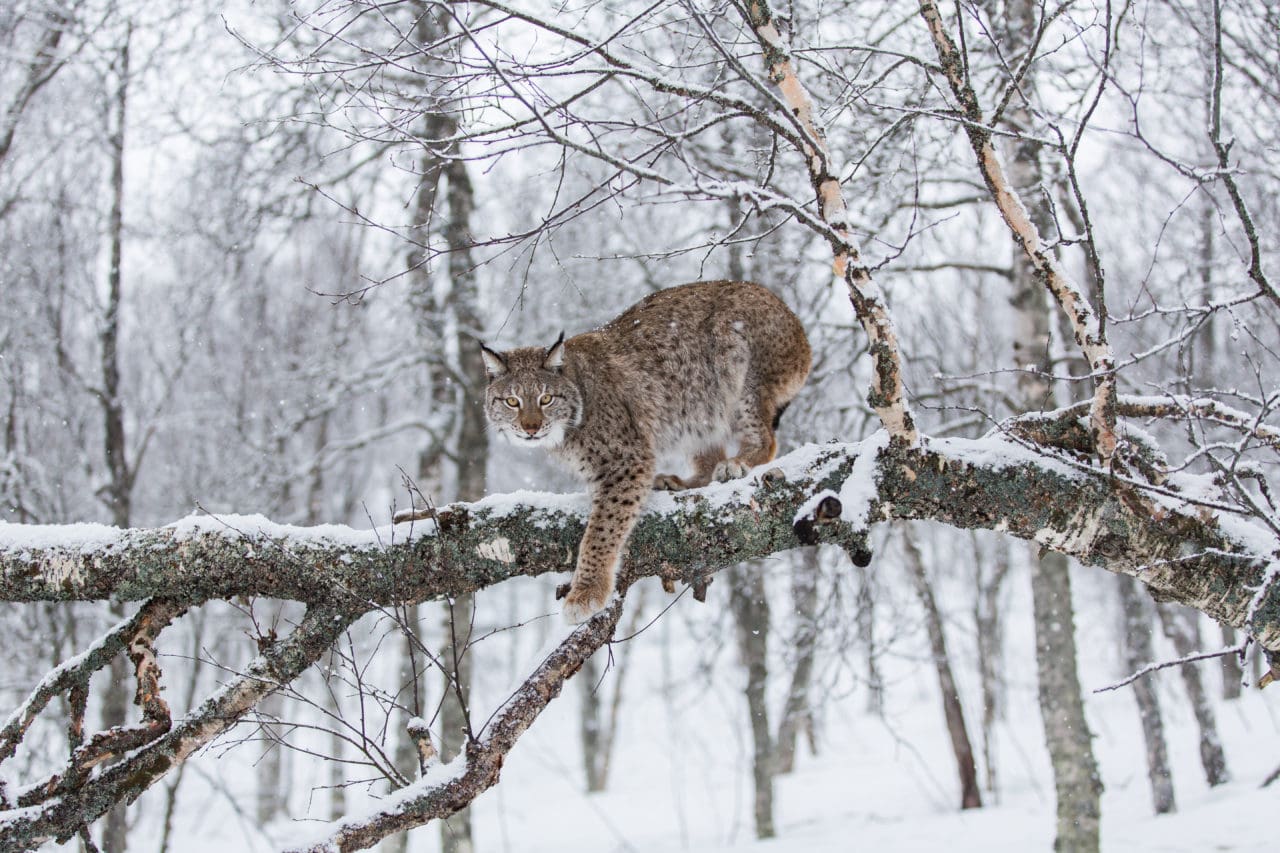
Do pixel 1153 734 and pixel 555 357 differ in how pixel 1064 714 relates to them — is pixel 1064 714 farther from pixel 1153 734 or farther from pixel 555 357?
Result: pixel 555 357

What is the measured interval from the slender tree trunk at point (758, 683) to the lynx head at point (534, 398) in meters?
5.83

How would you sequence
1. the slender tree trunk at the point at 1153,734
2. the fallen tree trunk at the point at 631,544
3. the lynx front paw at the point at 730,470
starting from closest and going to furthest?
the fallen tree trunk at the point at 631,544, the lynx front paw at the point at 730,470, the slender tree trunk at the point at 1153,734

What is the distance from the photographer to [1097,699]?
2353 centimetres

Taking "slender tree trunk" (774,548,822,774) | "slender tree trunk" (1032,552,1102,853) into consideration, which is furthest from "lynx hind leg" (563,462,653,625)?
"slender tree trunk" (1032,552,1102,853)

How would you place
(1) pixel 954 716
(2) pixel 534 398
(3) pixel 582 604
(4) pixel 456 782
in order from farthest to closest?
(1) pixel 954 716
(2) pixel 534 398
(3) pixel 582 604
(4) pixel 456 782

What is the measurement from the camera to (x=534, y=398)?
15.2 feet

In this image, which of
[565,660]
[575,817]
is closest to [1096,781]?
[565,660]

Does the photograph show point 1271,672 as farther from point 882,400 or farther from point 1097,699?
point 1097,699

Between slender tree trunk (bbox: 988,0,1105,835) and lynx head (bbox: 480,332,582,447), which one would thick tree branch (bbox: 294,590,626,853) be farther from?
slender tree trunk (bbox: 988,0,1105,835)

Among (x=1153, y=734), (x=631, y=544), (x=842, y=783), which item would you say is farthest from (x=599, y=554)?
(x=842, y=783)

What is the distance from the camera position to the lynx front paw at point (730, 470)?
4.76m

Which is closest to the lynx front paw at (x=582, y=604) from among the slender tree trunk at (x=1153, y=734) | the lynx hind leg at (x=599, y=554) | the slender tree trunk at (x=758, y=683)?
the lynx hind leg at (x=599, y=554)

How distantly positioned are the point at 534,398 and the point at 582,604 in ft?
3.90

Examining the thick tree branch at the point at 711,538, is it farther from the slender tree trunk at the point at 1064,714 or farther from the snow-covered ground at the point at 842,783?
the slender tree trunk at the point at 1064,714
